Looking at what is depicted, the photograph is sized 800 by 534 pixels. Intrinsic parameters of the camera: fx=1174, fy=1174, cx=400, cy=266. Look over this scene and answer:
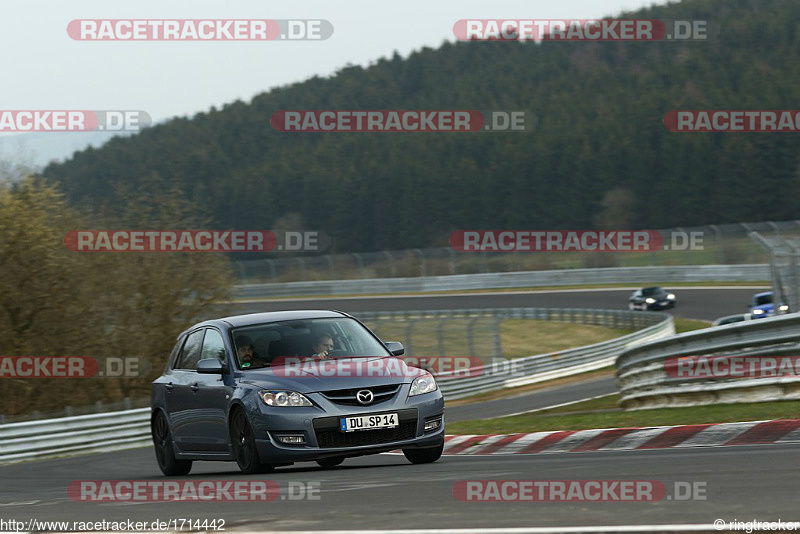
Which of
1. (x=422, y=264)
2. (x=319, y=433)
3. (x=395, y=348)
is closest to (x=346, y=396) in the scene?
(x=319, y=433)

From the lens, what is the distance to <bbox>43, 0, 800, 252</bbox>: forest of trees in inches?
3516

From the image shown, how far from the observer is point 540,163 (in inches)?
3812

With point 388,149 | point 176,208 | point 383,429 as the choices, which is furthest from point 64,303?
point 388,149

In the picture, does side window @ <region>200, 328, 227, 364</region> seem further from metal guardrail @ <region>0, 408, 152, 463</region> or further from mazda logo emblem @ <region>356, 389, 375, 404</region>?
metal guardrail @ <region>0, 408, 152, 463</region>

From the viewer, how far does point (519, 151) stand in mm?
98688

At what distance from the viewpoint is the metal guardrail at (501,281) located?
52.2 m

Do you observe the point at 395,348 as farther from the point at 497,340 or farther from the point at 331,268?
the point at 331,268

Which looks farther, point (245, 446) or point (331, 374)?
point (245, 446)

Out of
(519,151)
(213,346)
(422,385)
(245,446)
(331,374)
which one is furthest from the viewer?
(519,151)

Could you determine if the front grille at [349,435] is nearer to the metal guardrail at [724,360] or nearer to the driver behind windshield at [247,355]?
the driver behind windshield at [247,355]

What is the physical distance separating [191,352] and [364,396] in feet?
8.44

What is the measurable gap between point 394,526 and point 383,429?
386 cm

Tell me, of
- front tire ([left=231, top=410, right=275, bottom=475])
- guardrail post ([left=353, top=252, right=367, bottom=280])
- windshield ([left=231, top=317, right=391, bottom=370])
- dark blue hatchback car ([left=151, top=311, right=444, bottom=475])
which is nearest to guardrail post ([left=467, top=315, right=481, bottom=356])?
dark blue hatchback car ([left=151, top=311, right=444, bottom=475])

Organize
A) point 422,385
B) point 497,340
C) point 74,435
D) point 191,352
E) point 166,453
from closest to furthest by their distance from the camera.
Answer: point 422,385 < point 191,352 < point 166,453 < point 74,435 < point 497,340
